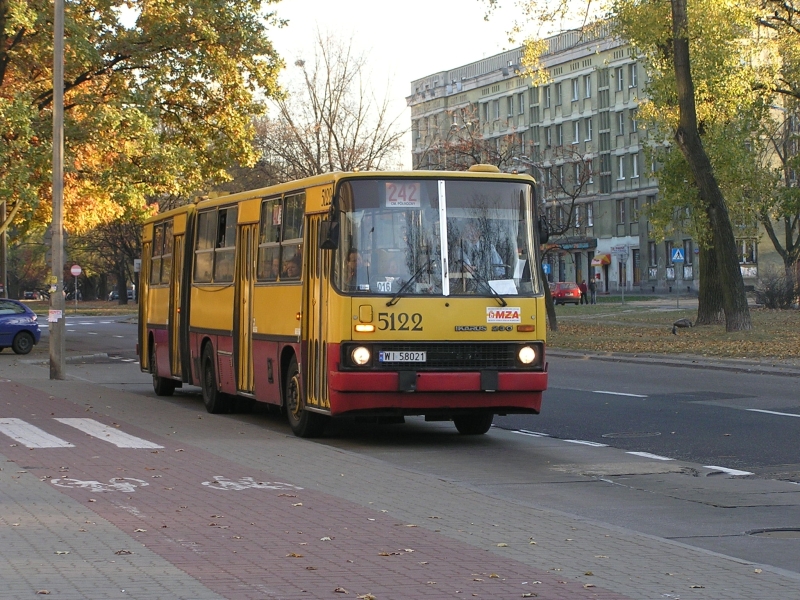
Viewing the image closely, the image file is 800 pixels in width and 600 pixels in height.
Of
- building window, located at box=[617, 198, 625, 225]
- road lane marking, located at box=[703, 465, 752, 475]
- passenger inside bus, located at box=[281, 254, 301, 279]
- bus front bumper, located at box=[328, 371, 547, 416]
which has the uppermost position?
building window, located at box=[617, 198, 625, 225]

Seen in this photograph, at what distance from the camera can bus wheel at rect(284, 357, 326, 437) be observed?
49.2ft

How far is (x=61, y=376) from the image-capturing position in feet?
80.8

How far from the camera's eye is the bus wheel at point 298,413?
14984 millimetres

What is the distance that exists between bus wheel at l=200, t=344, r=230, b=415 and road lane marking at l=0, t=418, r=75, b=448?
120 inches

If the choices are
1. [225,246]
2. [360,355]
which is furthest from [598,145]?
[360,355]

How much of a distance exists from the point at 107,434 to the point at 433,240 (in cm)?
418

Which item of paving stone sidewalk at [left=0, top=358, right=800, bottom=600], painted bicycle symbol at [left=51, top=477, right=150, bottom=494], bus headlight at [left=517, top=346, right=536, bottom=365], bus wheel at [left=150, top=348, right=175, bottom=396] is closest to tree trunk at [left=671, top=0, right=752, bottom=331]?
bus wheel at [left=150, top=348, right=175, bottom=396]

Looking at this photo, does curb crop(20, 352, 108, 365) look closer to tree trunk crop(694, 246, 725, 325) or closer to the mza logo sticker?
tree trunk crop(694, 246, 725, 325)

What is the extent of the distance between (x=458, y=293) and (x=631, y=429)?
322 cm

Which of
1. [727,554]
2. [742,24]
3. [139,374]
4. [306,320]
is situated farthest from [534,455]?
[742,24]

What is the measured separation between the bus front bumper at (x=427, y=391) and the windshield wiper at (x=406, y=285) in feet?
2.47

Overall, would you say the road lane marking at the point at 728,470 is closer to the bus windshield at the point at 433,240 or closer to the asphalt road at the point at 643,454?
the asphalt road at the point at 643,454

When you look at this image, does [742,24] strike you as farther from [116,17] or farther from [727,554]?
[727,554]

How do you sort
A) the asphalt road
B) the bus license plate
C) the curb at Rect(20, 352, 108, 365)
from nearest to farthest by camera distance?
the asphalt road → the bus license plate → the curb at Rect(20, 352, 108, 365)
